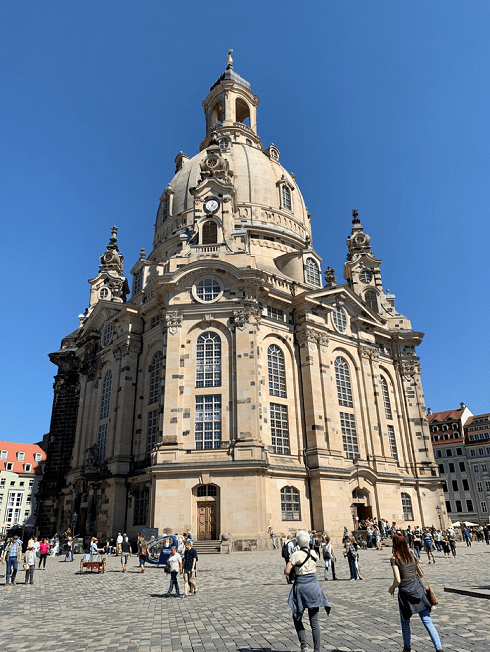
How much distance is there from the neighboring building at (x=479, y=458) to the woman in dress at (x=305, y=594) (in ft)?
226

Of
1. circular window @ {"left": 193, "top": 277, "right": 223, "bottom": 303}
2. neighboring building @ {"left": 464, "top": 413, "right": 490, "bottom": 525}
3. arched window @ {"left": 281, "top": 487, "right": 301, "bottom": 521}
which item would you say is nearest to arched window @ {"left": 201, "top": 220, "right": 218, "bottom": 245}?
circular window @ {"left": 193, "top": 277, "right": 223, "bottom": 303}

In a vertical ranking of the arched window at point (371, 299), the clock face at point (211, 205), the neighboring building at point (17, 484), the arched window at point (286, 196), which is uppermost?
the arched window at point (286, 196)

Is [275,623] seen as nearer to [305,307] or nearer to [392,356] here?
[305,307]

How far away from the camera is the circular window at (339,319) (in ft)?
154

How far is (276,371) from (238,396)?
241 inches

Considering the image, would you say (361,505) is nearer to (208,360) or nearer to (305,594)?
(208,360)

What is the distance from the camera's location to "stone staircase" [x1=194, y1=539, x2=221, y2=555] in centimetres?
3077

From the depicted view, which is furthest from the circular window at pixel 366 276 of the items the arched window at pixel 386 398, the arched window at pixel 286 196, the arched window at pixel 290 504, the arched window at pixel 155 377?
the arched window at pixel 290 504

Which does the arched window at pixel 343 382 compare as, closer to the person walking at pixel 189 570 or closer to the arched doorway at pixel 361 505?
the arched doorway at pixel 361 505

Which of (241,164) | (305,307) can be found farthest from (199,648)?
(241,164)

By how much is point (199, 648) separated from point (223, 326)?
101 feet

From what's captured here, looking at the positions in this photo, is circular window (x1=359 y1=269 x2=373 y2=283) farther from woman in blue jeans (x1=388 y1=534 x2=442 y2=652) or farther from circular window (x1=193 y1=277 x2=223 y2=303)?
woman in blue jeans (x1=388 y1=534 x2=442 y2=652)

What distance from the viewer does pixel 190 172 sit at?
6116cm

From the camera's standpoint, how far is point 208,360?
38.0 m
